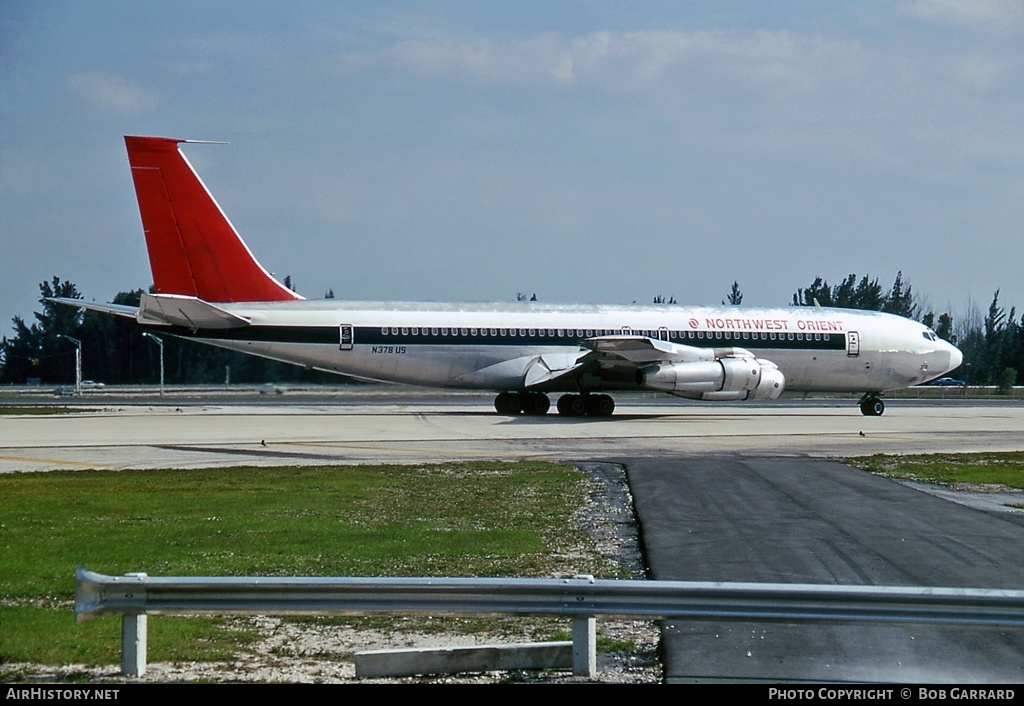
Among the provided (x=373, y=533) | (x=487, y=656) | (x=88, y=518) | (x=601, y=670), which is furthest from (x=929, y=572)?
(x=88, y=518)

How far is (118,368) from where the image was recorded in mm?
90250

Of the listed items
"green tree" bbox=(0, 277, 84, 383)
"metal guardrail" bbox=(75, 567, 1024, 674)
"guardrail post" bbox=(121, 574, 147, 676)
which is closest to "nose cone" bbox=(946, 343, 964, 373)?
"metal guardrail" bbox=(75, 567, 1024, 674)

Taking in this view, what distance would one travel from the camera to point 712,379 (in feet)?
114

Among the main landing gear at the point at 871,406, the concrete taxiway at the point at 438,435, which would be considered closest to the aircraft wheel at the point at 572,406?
the concrete taxiway at the point at 438,435

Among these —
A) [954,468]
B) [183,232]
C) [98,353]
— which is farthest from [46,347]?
[954,468]

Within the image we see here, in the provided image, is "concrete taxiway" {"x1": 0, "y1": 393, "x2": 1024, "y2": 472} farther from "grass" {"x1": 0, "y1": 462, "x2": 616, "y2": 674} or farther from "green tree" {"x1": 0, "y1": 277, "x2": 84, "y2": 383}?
"green tree" {"x1": 0, "y1": 277, "x2": 84, "y2": 383}

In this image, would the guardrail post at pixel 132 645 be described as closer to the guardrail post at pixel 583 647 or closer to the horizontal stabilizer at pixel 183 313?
the guardrail post at pixel 583 647

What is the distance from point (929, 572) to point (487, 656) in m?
5.10

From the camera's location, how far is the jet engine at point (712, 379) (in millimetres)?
34688

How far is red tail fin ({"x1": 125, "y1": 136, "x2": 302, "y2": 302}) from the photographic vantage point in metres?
32.6

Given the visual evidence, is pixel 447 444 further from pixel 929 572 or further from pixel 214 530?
pixel 929 572

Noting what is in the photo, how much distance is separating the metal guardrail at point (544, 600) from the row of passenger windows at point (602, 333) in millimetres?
28819

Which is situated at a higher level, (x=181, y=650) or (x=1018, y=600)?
(x=1018, y=600)

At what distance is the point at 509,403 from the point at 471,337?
3831 mm
